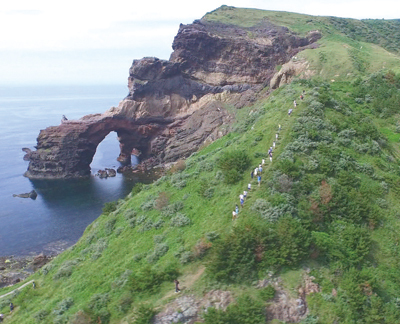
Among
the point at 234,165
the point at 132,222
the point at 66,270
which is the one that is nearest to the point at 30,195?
the point at 66,270

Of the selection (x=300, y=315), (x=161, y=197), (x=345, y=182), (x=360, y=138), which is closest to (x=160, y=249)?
(x=161, y=197)

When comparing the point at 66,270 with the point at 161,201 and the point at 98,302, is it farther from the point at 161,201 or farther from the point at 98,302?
the point at 161,201

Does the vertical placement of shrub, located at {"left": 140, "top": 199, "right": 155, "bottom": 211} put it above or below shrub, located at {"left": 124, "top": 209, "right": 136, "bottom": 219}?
above

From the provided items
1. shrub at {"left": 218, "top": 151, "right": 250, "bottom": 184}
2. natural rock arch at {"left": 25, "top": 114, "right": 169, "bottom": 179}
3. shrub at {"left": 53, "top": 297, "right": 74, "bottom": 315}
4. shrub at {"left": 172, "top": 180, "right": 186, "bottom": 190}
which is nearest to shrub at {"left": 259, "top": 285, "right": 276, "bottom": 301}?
shrub at {"left": 218, "top": 151, "right": 250, "bottom": 184}

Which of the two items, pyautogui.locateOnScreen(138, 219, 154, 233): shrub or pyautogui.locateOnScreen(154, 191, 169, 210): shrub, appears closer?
pyautogui.locateOnScreen(138, 219, 154, 233): shrub

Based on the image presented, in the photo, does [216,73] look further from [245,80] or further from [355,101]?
[355,101]

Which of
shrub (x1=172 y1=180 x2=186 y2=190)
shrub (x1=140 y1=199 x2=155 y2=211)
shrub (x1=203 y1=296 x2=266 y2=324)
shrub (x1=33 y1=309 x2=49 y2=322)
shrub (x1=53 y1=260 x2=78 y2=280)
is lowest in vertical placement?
shrub (x1=33 y1=309 x2=49 y2=322)

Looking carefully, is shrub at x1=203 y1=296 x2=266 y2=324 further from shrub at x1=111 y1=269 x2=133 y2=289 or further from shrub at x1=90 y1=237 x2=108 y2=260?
shrub at x1=90 y1=237 x2=108 y2=260
